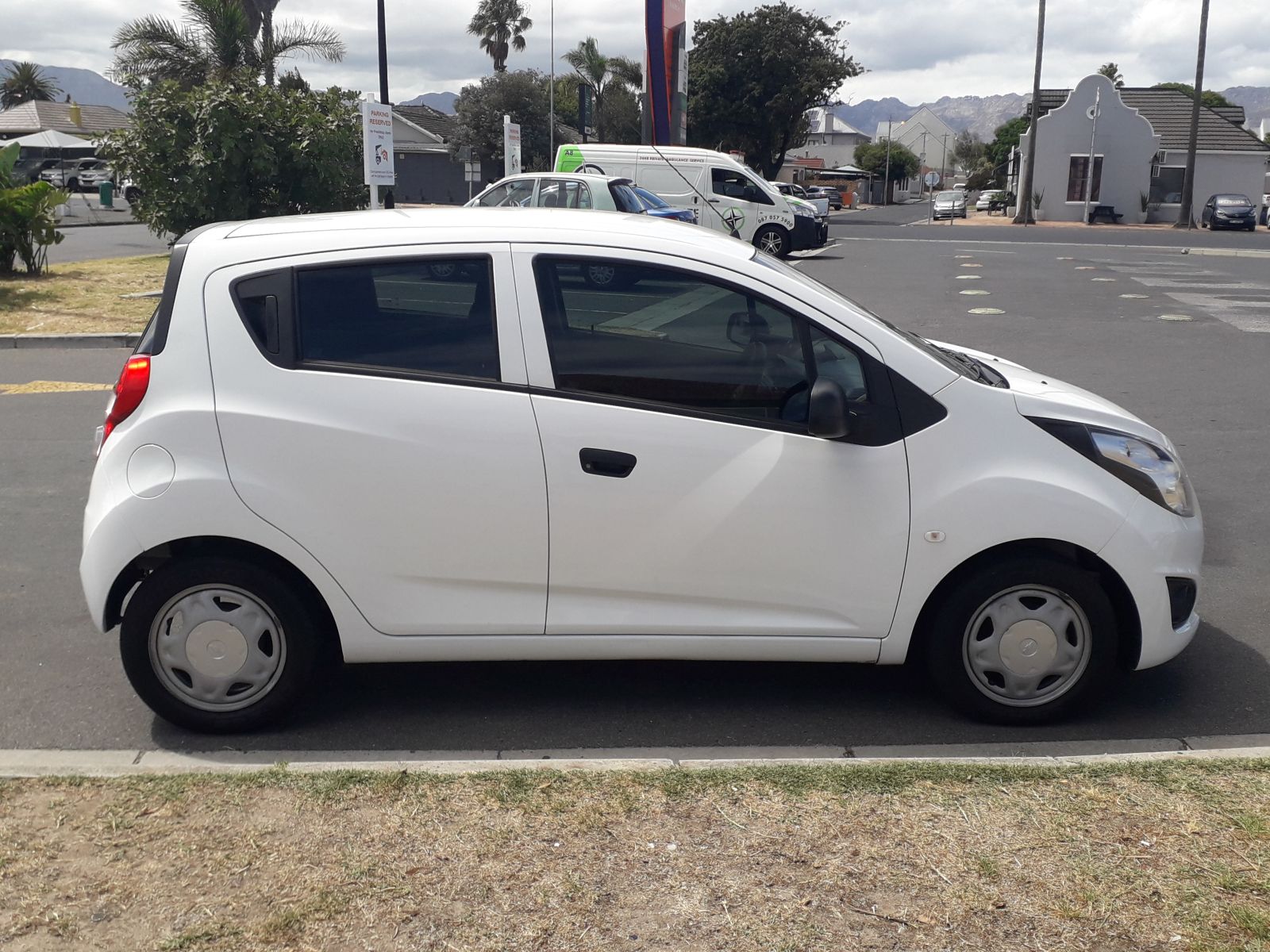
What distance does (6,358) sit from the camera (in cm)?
1308

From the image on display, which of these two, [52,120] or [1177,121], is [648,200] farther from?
[52,120]

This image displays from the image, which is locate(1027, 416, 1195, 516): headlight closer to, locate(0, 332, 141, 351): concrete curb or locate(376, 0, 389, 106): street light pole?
locate(0, 332, 141, 351): concrete curb

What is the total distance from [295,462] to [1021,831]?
2477mm

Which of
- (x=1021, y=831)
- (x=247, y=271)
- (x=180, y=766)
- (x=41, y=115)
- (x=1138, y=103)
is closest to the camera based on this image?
(x=1021, y=831)

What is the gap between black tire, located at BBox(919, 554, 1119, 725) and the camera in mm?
4156

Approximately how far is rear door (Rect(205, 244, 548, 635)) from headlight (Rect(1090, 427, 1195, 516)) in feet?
6.37

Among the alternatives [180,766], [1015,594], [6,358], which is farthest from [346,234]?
[6,358]

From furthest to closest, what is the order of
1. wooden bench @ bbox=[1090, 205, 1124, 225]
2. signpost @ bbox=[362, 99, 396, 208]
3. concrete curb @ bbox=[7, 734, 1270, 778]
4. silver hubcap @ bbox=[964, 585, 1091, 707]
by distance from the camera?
1. wooden bench @ bbox=[1090, 205, 1124, 225]
2. signpost @ bbox=[362, 99, 396, 208]
3. silver hubcap @ bbox=[964, 585, 1091, 707]
4. concrete curb @ bbox=[7, 734, 1270, 778]

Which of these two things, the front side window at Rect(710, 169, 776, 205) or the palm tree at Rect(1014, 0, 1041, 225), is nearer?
the front side window at Rect(710, 169, 776, 205)

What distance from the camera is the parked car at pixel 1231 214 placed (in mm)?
47844

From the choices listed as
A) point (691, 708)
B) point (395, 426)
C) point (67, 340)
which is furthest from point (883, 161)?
point (395, 426)

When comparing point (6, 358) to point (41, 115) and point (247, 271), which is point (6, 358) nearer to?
point (247, 271)

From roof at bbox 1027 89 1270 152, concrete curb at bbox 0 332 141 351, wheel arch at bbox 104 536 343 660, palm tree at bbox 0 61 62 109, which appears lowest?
concrete curb at bbox 0 332 141 351

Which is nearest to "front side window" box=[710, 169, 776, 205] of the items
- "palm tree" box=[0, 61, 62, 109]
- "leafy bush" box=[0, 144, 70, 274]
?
"leafy bush" box=[0, 144, 70, 274]
